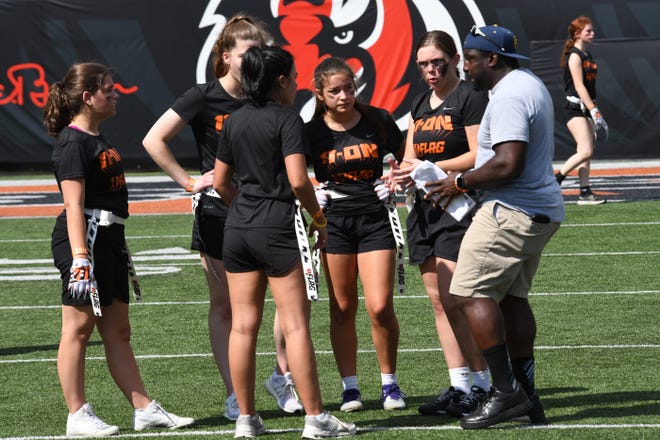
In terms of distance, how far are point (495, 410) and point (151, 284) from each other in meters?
5.53

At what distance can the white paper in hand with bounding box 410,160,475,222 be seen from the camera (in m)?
5.73

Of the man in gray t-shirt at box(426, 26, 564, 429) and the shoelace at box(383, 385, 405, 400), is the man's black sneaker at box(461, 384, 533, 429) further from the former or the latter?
the shoelace at box(383, 385, 405, 400)

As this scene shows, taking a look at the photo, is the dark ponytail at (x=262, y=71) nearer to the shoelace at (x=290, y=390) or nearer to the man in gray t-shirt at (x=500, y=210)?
the man in gray t-shirt at (x=500, y=210)

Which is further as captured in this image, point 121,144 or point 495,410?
point 121,144

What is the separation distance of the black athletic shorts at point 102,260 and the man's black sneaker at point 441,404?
154cm

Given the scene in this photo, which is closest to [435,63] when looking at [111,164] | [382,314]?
[382,314]

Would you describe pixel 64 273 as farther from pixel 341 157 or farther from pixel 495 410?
pixel 495 410

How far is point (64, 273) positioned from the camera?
18.7ft

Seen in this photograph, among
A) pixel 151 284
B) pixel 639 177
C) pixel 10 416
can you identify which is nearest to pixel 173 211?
pixel 151 284

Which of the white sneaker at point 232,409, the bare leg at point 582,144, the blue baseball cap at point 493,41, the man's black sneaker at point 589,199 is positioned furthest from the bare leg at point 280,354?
the man's black sneaker at point 589,199

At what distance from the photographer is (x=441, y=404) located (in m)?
5.93

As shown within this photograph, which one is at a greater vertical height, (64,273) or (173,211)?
(64,273)

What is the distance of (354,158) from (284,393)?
125cm

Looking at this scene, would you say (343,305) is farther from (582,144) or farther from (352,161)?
(582,144)
